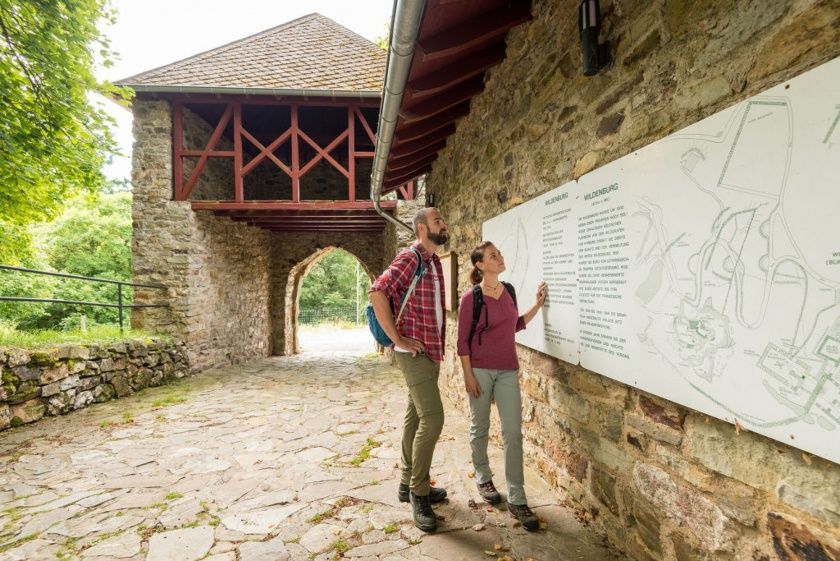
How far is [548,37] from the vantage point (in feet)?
8.44

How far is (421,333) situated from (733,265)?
57.7 inches

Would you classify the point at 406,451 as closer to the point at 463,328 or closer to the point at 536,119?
the point at 463,328

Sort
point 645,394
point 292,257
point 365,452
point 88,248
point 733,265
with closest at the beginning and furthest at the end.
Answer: point 733,265 → point 645,394 → point 365,452 → point 292,257 → point 88,248

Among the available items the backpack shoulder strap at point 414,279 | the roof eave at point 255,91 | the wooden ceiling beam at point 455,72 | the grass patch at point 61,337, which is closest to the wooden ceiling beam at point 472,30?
the wooden ceiling beam at point 455,72

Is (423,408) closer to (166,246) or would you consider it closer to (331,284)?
(166,246)

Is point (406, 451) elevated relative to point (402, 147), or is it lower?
lower

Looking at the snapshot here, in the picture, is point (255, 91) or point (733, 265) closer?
point (733, 265)

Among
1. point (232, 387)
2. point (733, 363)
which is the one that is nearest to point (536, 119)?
point (733, 363)

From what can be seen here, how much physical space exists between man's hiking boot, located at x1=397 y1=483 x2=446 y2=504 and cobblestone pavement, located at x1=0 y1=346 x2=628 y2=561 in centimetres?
6

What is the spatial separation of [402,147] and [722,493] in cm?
407

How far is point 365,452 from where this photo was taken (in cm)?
359

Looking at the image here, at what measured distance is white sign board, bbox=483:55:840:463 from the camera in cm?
112

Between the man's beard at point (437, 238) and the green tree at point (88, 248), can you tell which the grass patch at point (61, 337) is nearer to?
the man's beard at point (437, 238)

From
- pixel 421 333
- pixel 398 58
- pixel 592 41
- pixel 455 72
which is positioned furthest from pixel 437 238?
pixel 455 72
